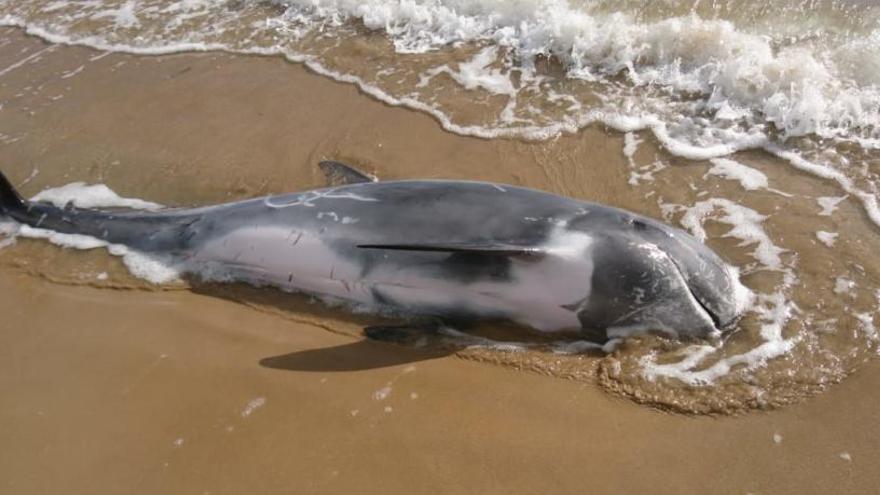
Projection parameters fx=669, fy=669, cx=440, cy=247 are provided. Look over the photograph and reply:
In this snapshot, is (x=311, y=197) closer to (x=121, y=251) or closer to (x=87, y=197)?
(x=121, y=251)

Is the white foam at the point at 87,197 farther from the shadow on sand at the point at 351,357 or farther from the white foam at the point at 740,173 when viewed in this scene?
the white foam at the point at 740,173

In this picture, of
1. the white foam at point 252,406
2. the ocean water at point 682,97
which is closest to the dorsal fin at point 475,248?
the ocean water at point 682,97

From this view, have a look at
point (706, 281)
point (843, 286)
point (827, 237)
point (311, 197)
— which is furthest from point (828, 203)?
point (311, 197)

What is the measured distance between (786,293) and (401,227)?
2565 millimetres

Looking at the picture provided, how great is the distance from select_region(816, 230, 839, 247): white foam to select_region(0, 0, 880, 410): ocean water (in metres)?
0.02

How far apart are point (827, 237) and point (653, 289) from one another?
1614 mm

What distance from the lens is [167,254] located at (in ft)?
17.1

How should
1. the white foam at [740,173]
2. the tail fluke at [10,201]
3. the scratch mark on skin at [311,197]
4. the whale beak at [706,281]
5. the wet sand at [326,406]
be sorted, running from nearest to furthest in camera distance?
the wet sand at [326,406] < the whale beak at [706,281] < the scratch mark on skin at [311,197] < the white foam at [740,173] < the tail fluke at [10,201]

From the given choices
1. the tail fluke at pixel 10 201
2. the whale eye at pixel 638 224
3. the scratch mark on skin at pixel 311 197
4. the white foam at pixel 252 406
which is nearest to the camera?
the white foam at pixel 252 406

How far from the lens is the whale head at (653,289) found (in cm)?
414

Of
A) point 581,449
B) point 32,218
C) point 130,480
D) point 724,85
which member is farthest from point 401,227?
point 724,85

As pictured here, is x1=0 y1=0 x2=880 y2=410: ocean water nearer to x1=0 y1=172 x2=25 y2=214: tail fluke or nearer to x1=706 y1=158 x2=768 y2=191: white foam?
x1=706 y1=158 x2=768 y2=191: white foam

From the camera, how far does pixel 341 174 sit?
570 centimetres

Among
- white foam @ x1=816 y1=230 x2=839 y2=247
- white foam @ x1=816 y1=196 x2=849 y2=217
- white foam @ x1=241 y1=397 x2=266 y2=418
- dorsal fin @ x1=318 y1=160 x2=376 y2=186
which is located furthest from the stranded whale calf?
white foam @ x1=816 y1=196 x2=849 y2=217
